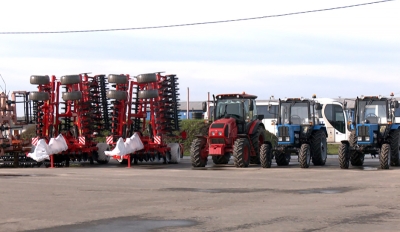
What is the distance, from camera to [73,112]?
97.7 ft

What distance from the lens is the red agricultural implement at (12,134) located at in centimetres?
2858

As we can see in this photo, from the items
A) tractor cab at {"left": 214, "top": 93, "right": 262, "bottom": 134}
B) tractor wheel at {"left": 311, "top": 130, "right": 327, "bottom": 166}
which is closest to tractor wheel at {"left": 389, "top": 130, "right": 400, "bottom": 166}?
tractor wheel at {"left": 311, "top": 130, "right": 327, "bottom": 166}

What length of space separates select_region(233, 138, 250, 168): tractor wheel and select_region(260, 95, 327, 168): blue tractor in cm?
157

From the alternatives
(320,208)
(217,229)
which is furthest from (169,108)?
(217,229)

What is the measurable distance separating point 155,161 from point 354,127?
989 centimetres

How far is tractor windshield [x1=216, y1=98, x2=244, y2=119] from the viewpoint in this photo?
27.0m

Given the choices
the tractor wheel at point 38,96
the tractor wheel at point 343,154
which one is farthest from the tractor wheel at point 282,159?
→ the tractor wheel at point 38,96

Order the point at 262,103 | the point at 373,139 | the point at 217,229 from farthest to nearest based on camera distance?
the point at 262,103
the point at 373,139
the point at 217,229

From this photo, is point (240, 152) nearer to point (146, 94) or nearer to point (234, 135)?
point (234, 135)

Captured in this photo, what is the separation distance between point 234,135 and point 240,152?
1.25 meters

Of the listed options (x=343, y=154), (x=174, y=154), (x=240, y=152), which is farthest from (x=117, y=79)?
(x=343, y=154)

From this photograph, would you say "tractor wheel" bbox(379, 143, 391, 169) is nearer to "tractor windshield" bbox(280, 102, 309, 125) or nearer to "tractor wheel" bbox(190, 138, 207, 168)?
"tractor windshield" bbox(280, 102, 309, 125)

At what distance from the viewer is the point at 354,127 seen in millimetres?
26219

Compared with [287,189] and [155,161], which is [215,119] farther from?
[287,189]
